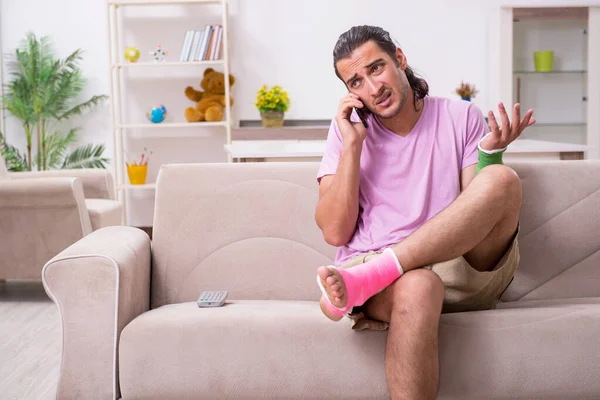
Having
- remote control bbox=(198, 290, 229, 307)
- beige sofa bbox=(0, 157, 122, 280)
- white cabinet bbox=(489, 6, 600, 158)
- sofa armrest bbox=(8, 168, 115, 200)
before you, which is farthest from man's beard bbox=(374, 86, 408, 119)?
white cabinet bbox=(489, 6, 600, 158)

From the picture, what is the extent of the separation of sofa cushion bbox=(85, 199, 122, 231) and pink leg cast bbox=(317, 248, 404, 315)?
2730mm

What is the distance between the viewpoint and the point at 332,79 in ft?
21.9

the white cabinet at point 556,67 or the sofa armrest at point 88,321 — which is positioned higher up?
the white cabinet at point 556,67

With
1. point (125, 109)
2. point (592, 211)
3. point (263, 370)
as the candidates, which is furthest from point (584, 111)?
point (263, 370)

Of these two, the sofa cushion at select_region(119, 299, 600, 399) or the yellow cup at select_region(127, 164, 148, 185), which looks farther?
the yellow cup at select_region(127, 164, 148, 185)

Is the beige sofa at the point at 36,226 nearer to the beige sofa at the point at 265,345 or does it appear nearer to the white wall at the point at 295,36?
the beige sofa at the point at 265,345

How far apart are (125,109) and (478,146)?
4.99m

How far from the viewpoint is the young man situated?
1853 mm

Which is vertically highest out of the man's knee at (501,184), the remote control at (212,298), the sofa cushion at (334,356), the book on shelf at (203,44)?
the book on shelf at (203,44)

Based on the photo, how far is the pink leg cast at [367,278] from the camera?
1882mm

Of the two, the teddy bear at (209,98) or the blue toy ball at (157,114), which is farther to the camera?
the blue toy ball at (157,114)

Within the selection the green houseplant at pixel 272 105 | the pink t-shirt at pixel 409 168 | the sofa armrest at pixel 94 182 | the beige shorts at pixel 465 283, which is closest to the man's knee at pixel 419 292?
the beige shorts at pixel 465 283

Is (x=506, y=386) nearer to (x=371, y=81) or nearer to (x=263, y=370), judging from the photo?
(x=263, y=370)

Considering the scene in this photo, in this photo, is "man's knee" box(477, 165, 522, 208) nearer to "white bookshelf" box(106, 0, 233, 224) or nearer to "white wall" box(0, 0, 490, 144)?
"white bookshelf" box(106, 0, 233, 224)
